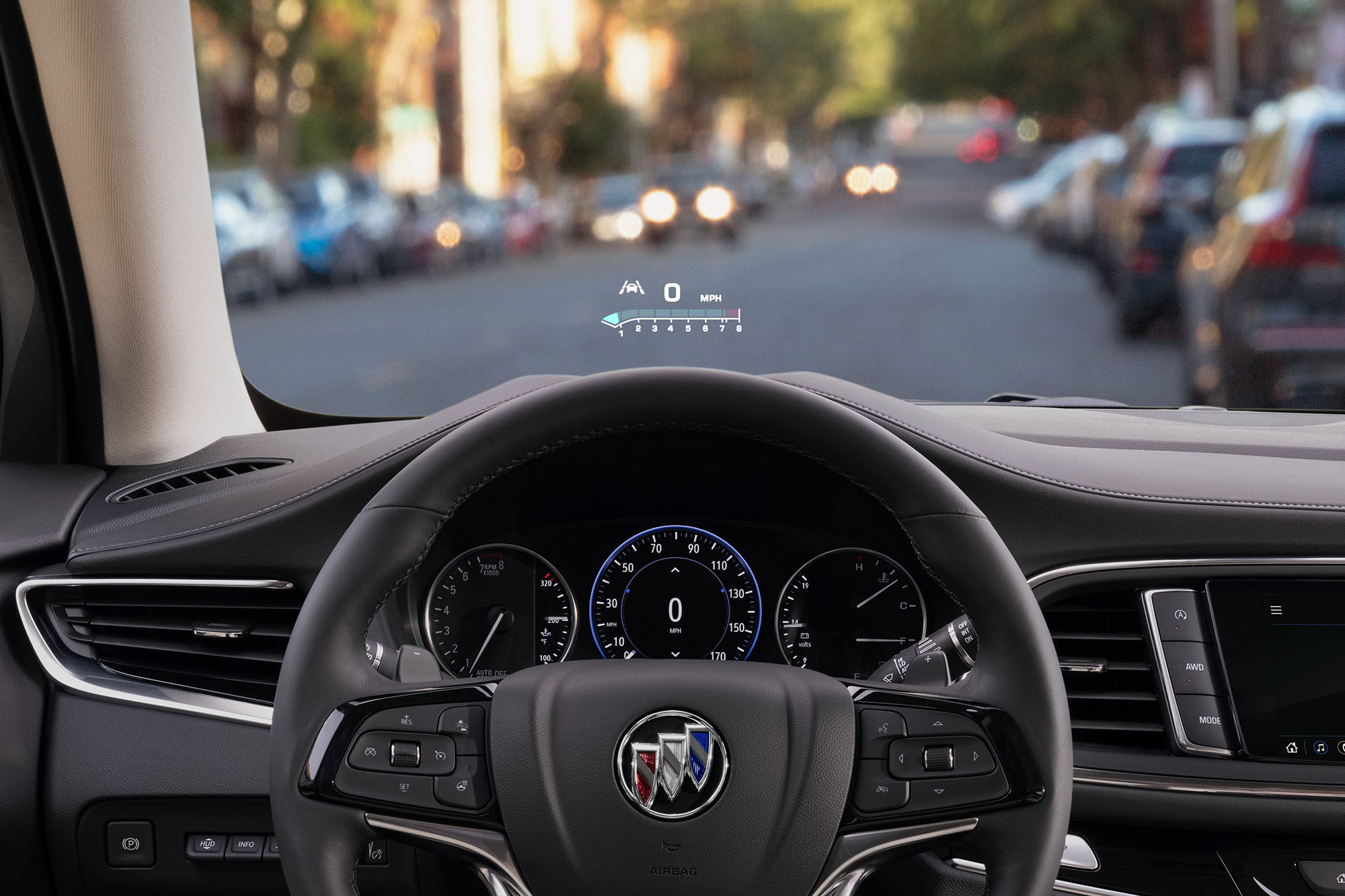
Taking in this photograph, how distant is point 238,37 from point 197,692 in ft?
77.0

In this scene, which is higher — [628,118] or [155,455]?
[628,118]

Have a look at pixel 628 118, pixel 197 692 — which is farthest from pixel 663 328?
pixel 628 118

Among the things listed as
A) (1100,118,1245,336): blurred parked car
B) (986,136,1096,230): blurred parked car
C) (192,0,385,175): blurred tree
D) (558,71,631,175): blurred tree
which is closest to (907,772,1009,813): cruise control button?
(986,136,1096,230): blurred parked car

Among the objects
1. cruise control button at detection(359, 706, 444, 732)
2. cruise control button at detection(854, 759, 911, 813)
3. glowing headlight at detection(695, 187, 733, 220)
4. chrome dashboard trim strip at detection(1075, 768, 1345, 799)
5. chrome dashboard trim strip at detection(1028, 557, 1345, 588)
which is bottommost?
chrome dashboard trim strip at detection(1075, 768, 1345, 799)

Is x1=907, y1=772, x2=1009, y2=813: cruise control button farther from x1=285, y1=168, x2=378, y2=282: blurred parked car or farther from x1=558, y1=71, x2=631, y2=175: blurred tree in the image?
x1=285, y1=168, x2=378, y2=282: blurred parked car

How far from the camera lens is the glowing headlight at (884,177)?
11.3 feet

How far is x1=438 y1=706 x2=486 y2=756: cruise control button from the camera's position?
2180mm

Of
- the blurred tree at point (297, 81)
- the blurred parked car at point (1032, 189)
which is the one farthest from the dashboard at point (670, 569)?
Result: the blurred tree at point (297, 81)

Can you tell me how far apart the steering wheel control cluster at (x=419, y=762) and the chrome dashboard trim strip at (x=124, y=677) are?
0.72 meters

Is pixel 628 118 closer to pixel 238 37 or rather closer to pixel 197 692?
pixel 197 692

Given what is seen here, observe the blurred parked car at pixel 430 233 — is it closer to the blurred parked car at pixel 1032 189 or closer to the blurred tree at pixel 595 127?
the blurred tree at pixel 595 127

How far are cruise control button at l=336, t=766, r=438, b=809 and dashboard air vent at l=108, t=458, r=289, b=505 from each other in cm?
123

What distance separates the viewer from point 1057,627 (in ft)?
8.96

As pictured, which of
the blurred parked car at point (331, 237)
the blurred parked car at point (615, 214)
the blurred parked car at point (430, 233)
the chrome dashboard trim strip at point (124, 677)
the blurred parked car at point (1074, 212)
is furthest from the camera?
the blurred parked car at point (331, 237)
